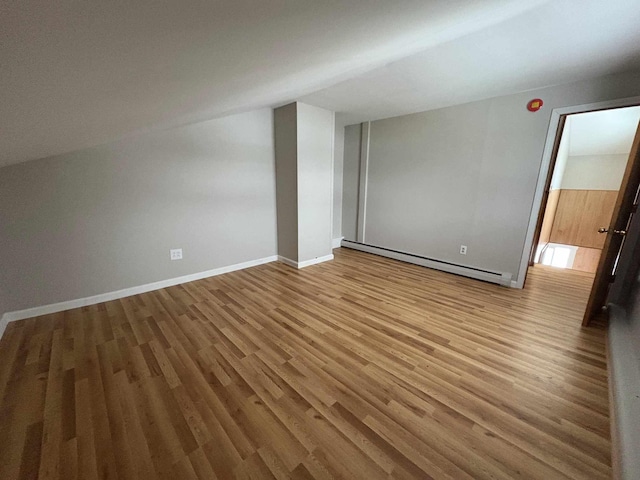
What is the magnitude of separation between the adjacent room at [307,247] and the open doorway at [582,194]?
104 millimetres

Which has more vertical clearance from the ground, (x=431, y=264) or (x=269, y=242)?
(x=269, y=242)

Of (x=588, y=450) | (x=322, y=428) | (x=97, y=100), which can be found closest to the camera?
(x=97, y=100)

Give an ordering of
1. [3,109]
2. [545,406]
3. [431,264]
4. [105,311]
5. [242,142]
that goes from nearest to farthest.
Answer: [3,109]
[545,406]
[105,311]
[242,142]
[431,264]

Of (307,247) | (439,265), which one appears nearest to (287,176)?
(307,247)

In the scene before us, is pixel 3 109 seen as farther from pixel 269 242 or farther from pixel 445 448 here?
pixel 269 242

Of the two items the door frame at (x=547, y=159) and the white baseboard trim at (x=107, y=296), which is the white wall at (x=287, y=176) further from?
the door frame at (x=547, y=159)

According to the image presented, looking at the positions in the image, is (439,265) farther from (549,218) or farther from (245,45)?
(245,45)

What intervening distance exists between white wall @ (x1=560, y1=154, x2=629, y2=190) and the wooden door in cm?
338

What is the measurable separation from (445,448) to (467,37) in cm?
238

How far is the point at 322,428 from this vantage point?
128 centimetres

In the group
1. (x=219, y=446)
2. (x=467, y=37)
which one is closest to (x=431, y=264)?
(x=467, y=37)

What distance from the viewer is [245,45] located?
32.2 inches

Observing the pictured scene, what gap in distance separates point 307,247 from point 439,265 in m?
1.92

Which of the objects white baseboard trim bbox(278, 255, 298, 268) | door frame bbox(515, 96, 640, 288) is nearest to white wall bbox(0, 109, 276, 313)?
white baseboard trim bbox(278, 255, 298, 268)
